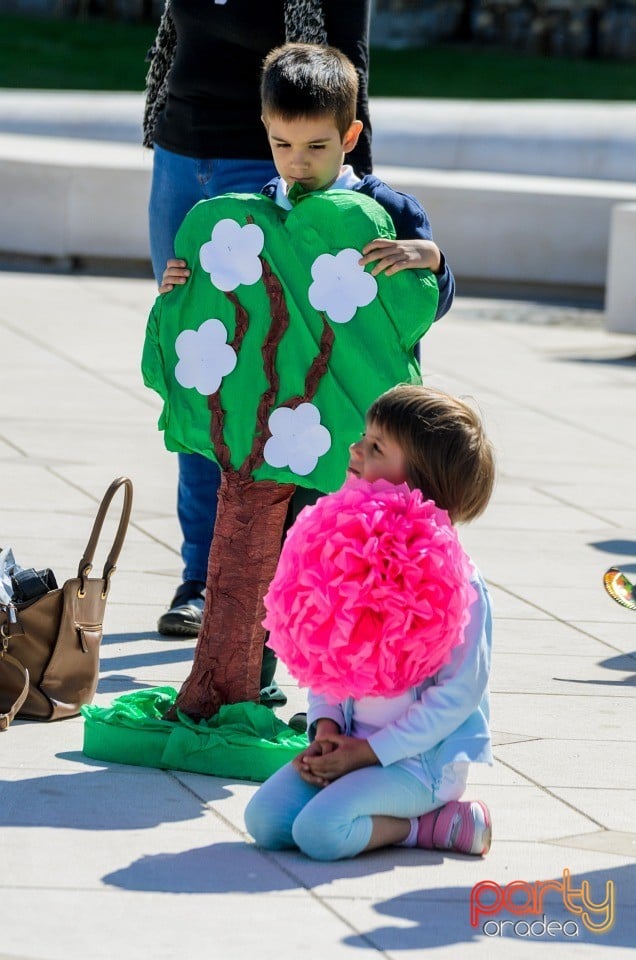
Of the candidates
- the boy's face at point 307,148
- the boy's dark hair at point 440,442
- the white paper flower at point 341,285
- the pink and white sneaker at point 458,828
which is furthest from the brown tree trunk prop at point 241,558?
the pink and white sneaker at point 458,828

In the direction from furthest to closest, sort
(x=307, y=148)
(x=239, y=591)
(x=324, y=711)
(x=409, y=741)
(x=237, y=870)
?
1. (x=239, y=591)
2. (x=307, y=148)
3. (x=324, y=711)
4. (x=409, y=741)
5. (x=237, y=870)

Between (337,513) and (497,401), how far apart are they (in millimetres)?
6085

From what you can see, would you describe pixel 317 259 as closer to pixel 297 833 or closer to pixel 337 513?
pixel 337 513

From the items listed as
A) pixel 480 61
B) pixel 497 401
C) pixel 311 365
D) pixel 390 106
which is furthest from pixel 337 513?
pixel 480 61

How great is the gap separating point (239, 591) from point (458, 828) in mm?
871

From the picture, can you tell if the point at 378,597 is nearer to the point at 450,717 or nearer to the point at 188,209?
the point at 450,717

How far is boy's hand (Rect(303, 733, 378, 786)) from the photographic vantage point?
11.6ft

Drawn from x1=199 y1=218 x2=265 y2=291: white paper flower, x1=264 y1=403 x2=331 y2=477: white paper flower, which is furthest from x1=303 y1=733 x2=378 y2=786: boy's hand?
x1=199 y1=218 x2=265 y2=291: white paper flower

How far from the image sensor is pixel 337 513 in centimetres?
354

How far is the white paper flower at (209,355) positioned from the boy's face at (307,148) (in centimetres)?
39

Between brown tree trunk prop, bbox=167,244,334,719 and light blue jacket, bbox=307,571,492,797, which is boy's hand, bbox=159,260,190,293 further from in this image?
light blue jacket, bbox=307,571,492,797

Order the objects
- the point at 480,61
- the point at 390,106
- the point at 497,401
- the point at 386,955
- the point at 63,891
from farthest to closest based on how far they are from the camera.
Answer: the point at 480,61 < the point at 390,106 < the point at 497,401 < the point at 63,891 < the point at 386,955

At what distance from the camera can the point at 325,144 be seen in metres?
4.02

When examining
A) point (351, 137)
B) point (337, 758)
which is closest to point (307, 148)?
point (351, 137)
